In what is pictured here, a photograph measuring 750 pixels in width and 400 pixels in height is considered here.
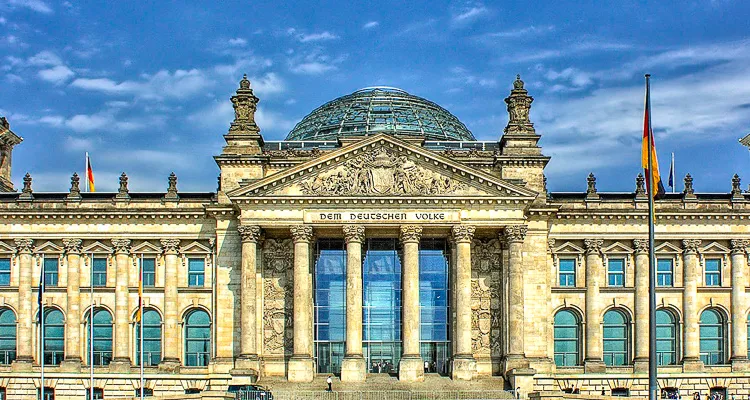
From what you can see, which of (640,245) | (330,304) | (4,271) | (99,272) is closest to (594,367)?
(640,245)

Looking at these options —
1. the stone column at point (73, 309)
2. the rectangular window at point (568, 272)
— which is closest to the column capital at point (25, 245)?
the stone column at point (73, 309)

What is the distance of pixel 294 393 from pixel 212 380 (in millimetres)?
7835

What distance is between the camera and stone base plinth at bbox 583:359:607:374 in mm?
72000

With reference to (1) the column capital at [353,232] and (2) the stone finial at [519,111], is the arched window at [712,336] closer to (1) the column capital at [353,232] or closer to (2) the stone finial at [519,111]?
(2) the stone finial at [519,111]

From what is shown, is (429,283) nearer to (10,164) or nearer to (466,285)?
(466,285)

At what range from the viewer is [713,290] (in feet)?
241

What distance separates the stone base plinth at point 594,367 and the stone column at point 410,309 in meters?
12.4

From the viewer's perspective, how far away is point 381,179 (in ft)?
227

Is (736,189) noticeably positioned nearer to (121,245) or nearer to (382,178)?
(382,178)

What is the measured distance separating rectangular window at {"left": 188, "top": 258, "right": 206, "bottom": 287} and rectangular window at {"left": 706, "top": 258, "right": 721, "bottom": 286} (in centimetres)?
3631

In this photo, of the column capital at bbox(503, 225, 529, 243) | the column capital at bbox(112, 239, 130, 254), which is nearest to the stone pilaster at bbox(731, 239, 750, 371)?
the column capital at bbox(503, 225, 529, 243)

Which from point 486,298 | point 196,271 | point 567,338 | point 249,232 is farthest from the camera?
point 196,271

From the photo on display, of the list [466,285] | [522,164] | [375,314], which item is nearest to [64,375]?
[375,314]

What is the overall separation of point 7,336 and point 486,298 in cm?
3445
